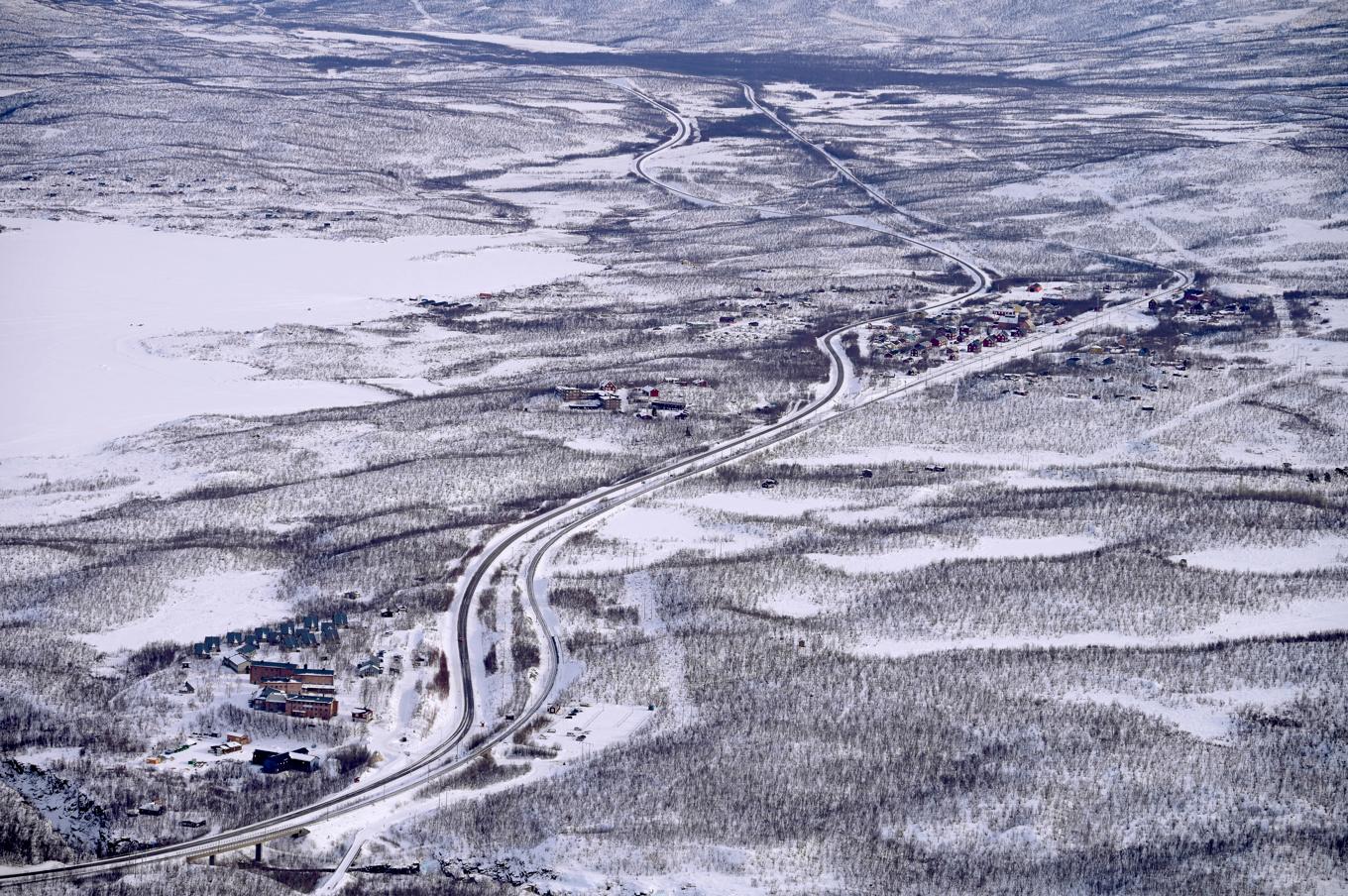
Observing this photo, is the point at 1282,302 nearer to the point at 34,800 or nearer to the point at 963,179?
the point at 963,179

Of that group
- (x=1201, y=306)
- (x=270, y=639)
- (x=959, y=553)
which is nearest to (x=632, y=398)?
(x=959, y=553)

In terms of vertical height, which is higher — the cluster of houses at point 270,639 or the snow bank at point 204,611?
the cluster of houses at point 270,639

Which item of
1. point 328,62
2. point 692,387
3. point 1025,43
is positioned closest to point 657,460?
point 692,387

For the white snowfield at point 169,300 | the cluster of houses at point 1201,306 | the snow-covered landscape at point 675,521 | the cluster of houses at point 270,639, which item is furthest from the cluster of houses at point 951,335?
the cluster of houses at point 270,639

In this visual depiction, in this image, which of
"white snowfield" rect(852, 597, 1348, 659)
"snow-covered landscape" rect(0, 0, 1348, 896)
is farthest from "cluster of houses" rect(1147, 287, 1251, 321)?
"white snowfield" rect(852, 597, 1348, 659)

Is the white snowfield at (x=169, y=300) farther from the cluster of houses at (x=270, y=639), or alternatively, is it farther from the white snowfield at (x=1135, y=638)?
the white snowfield at (x=1135, y=638)
